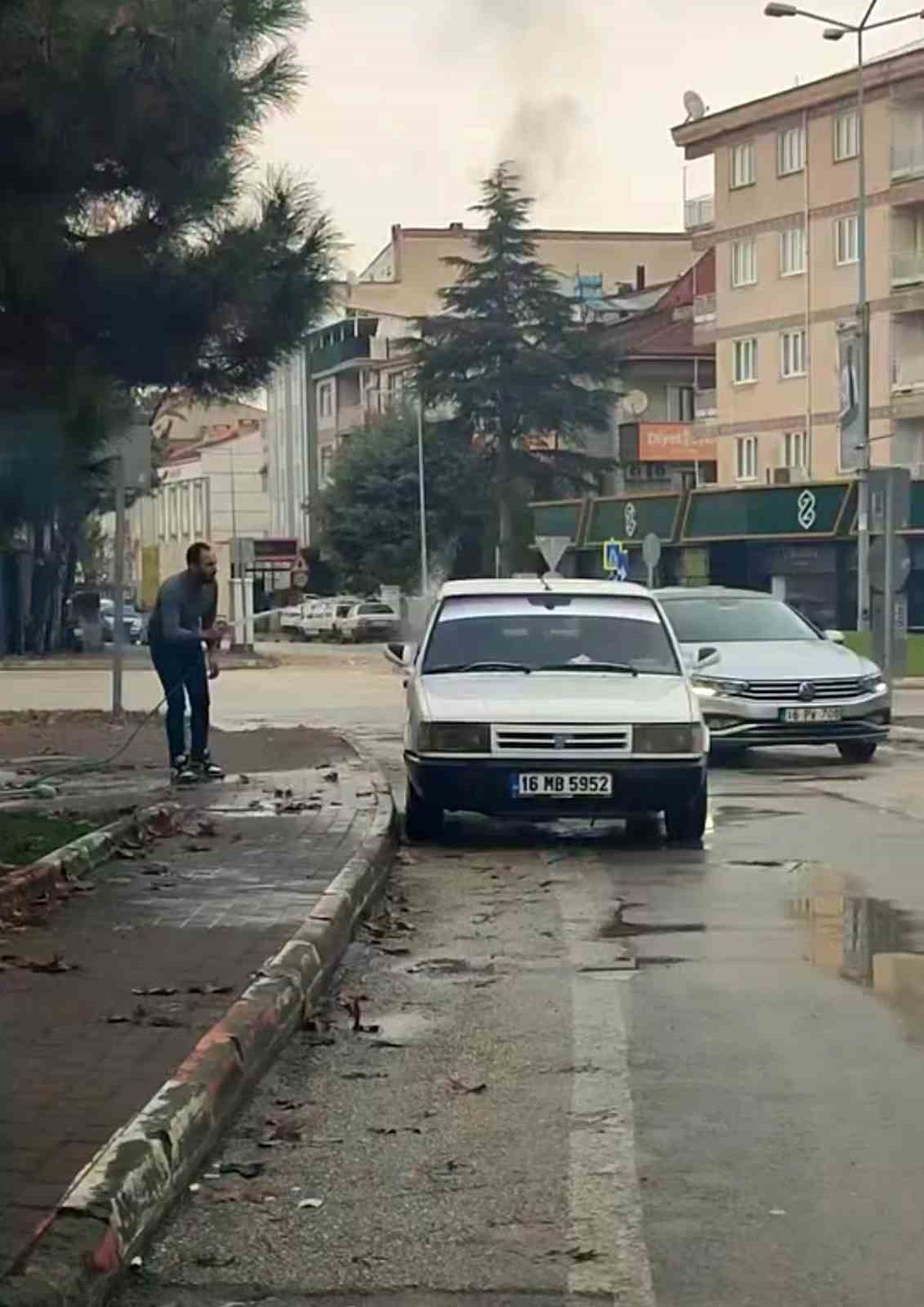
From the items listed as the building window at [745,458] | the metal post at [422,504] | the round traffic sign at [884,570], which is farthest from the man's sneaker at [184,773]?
the metal post at [422,504]

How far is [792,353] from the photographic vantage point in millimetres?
57250

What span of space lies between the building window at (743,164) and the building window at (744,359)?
412cm

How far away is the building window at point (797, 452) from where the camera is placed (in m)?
56.7

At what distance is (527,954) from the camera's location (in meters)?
9.51

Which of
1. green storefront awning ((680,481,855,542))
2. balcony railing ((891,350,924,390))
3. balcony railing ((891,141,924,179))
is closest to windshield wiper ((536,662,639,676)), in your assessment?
green storefront awning ((680,481,855,542))

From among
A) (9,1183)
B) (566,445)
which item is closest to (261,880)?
(9,1183)

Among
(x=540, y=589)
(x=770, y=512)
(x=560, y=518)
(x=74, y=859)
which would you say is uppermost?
(x=560, y=518)

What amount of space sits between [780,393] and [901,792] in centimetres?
4207

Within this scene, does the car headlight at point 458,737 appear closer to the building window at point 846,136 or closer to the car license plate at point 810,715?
the car license plate at point 810,715

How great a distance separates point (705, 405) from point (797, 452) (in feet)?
38.0

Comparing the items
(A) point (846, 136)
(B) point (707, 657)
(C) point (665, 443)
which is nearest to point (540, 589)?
(B) point (707, 657)

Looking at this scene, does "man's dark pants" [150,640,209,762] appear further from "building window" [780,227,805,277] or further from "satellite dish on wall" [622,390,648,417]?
"satellite dish on wall" [622,390,648,417]

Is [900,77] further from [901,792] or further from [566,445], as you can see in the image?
[901,792]

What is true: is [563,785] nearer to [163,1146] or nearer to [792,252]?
[163,1146]
